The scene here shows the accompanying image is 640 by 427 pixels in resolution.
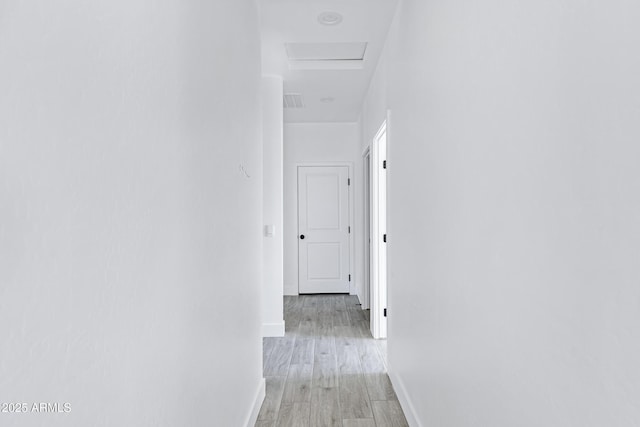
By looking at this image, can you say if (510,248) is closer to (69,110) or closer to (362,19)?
(69,110)

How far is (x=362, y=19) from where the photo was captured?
2.90 metres

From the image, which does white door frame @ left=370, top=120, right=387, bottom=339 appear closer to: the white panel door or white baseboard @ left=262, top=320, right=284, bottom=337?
white baseboard @ left=262, top=320, right=284, bottom=337

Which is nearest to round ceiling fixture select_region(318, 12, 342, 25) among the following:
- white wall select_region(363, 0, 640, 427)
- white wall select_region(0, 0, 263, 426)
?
white wall select_region(363, 0, 640, 427)

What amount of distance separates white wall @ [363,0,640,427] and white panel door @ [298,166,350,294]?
4.21 m

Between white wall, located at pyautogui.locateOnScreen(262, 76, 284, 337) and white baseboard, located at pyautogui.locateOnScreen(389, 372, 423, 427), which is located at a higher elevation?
white wall, located at pyautogui.locateOnScreen(262, 76, 284, 337)

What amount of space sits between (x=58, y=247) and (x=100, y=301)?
0.15 meters

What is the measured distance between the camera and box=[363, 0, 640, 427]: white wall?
2.33ft

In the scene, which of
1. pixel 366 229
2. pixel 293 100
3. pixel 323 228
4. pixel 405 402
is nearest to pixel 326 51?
pixel 293 100

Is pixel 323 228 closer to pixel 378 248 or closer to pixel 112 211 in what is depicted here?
pixel 378 248

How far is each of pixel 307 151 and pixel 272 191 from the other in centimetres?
216

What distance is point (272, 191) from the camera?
161 inches

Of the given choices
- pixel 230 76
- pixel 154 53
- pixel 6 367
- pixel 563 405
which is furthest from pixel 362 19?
pixel 6 367

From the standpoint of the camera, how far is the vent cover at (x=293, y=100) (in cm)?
464

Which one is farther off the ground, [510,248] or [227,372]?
[510,248]
